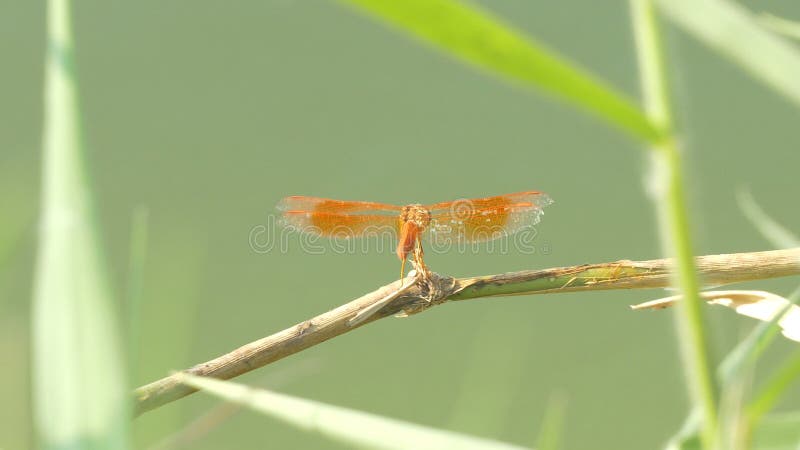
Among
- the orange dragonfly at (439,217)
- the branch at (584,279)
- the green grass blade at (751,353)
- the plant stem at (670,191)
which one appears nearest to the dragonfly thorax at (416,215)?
the orange dragonfly at (439,217)

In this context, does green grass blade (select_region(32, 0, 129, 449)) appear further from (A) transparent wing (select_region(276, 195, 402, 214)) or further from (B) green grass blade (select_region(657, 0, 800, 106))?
(A) transparent wing (select_region(276, 195, 402, 214))

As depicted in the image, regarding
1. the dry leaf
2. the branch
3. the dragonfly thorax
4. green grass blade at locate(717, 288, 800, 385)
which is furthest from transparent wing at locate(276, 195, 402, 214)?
green grass blade at locate(717, 288, 800, 385)

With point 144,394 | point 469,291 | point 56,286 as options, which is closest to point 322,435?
point 56,286

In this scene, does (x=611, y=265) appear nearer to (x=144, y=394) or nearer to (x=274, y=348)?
(x=274, y=348)

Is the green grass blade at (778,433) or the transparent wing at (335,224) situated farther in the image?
the transparent wing at (335,224)

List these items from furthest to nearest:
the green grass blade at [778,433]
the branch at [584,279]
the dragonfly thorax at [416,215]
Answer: the dragonfly thorax at [416,215] < the branch at [584,279] < the green grass blade at [778,433]

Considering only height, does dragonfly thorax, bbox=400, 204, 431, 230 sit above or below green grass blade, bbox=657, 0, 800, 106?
below

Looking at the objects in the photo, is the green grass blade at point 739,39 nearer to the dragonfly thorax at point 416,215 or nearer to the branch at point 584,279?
the branch at point 584,279

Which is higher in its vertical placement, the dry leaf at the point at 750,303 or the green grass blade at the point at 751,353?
the green grass blade at the point at 751,353
